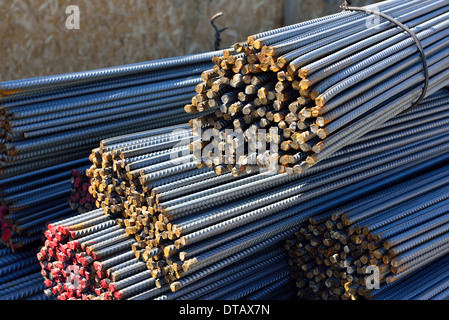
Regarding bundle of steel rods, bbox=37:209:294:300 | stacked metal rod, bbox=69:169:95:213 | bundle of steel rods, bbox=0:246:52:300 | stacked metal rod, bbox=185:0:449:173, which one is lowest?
bundle of steel rods, bbox=0:246:52:300

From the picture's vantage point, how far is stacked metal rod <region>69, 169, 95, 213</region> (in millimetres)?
3693

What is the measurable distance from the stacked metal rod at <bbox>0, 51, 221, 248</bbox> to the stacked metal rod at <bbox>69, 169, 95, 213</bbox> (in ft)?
0.74

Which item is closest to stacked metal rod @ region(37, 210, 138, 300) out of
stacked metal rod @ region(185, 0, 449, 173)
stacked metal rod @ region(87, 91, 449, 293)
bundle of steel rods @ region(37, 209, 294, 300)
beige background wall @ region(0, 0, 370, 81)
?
bundle of steel rods @ region(37, 209, 294, 300)

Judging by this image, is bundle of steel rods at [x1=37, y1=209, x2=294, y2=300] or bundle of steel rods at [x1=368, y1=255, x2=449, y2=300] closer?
bundle of steel rods at [x1=37, y1=209, x2=294, y2=300]

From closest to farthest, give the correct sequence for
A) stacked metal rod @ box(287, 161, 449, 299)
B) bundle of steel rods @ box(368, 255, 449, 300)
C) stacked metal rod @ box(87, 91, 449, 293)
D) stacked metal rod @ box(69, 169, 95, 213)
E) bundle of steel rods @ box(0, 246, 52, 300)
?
1. stacked metal rod @ box(87, 91, 449, 293)
2. stacked metal rod @ box(287, 161, 449, 299)
3. bundle of steel rods @ box(368, 255, 449, 300)
4. bundle of steel rods @ box(0, 246, 52, 300)
5. stacked metal rod @ box(69, 169, 95, 213)

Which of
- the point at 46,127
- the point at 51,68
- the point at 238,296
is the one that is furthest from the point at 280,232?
the point at 51,68

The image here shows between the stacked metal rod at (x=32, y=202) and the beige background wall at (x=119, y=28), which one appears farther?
the beige background wall at (x=119, y=28)

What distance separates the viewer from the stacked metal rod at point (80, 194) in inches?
145

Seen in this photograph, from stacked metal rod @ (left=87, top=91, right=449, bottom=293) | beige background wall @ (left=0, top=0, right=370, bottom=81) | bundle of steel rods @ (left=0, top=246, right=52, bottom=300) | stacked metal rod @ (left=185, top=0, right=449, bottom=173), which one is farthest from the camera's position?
beige background wall @ (left=0, top=0, right=370, bottom=81)

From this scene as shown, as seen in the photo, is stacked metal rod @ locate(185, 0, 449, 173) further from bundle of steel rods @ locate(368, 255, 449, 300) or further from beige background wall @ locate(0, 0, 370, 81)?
beige background wall @ locate(0, 0, 370, 81)

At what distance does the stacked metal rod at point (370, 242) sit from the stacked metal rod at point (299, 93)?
2.23 feet

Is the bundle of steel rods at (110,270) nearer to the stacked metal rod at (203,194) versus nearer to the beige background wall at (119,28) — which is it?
the stacked metal rod at (203,194)

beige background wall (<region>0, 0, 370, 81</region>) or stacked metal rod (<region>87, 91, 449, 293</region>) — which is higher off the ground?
beige background wall (<region>0, 0, 370, 81</region>)

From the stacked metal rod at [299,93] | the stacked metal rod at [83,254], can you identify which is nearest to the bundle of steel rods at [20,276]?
the stacked metal rod at [83,254]
